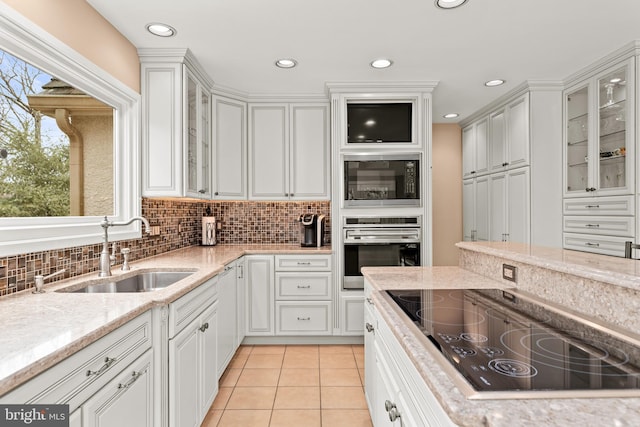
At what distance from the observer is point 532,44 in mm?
2562

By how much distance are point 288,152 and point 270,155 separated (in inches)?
7.4

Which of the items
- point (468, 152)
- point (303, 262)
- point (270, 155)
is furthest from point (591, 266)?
point (468, 152)

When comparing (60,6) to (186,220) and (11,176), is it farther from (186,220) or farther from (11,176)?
(186,220)

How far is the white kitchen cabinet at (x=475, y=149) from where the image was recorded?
4160mm

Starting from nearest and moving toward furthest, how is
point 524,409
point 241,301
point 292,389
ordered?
point 524,409 < point 292,389 < point 241,301

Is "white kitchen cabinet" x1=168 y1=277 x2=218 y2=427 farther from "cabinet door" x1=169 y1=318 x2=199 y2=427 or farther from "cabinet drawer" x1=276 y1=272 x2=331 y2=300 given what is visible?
"cabinet drawer" x1=276 y1=272 x2=331 y2=300

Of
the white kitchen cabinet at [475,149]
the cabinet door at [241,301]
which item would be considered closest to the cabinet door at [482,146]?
the white kitchen cabinet at [475,149]

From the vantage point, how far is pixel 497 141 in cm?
387

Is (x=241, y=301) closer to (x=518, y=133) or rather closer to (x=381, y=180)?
(x=381, y=180)

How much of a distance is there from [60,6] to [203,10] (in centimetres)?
72

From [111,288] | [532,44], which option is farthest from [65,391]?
[532,44]

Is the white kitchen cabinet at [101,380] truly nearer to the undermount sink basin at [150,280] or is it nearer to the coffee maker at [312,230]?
the undermount sink basin at [150,280]

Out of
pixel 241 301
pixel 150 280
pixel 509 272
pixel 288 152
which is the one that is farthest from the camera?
pixel 288 152

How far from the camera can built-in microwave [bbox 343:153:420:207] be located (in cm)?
330
